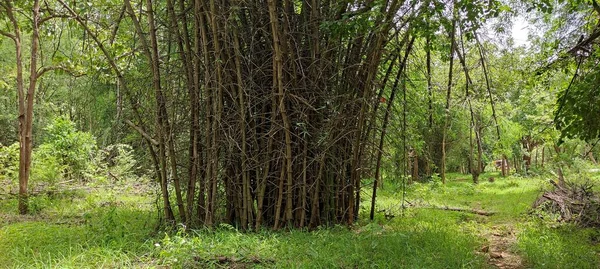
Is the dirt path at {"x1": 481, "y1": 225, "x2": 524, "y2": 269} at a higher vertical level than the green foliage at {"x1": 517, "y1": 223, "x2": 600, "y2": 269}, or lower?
lower

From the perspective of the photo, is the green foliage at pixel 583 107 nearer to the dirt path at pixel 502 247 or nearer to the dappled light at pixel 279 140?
the dappled light at pixel 279 140

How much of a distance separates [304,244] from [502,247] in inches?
79.0

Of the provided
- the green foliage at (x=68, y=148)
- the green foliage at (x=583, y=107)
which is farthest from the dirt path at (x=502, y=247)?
the green foliage at (x=68, y=148)

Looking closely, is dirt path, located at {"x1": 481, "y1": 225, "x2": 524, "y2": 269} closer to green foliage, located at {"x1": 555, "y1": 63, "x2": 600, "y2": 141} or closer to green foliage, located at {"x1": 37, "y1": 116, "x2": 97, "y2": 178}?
green foliage, located at {"x1": 555, "y1": 63, "x2": 600, "y2": 141}

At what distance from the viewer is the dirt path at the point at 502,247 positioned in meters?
3.64

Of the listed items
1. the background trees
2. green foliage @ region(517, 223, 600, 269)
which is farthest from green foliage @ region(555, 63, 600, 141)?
green foliage @ region(517, 223, 600, 269)

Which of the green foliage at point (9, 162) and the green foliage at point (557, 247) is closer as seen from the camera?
the green foliage at point (557, 247)

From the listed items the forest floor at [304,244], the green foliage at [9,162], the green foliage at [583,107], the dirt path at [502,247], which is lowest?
the dirt path at [502,247]

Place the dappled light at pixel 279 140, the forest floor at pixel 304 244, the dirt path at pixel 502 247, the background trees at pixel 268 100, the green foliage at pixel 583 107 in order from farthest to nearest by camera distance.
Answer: the green foliage at pixel 583 107 → the background trees at pixel 268 100 → the dirt path at pixel 502 247 → the dappled light at pixel 279 140 → the forest floor at pixel 304 244

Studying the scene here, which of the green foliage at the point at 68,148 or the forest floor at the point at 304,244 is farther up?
the green foliage at the point at 68,148

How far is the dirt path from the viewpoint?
3.64 meters

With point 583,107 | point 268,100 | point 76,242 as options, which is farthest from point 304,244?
point 583,107

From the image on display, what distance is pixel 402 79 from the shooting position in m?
5.08

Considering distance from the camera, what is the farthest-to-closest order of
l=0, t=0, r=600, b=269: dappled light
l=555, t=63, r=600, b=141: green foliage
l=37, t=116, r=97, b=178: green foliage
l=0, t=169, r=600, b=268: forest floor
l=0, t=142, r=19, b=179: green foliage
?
l=37, t=116, r=97, b=178: green foliage, l=0, t=142, r=19, b=179: green foliage, l=555, t=63, r=600, b=141: green foliage, l=0, t=0, r=600, b=269: dappled light, l=0, t=169, r=600, b=268: forest floor
